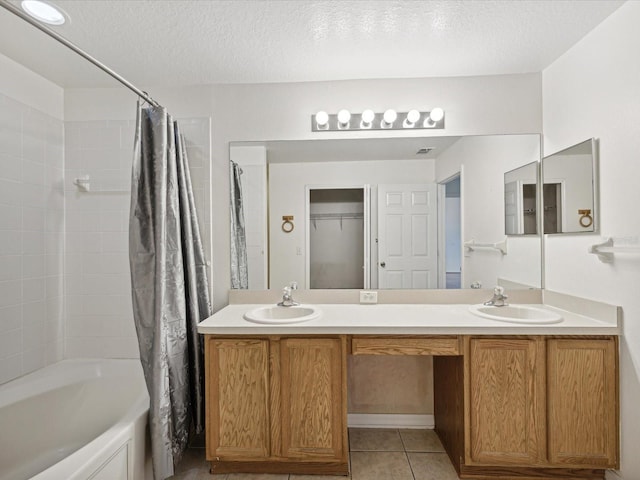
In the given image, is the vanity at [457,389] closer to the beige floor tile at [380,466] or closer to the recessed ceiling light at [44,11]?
the beige floor tile at [380,466]

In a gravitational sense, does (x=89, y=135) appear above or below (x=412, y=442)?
above

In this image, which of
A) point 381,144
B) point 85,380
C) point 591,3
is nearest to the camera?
point 591,3

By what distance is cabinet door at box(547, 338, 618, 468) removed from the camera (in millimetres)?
1679

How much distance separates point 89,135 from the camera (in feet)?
7.65

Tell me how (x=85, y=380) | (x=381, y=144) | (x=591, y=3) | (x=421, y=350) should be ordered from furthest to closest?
(x=381, y=144), (x=85, y=380), (x=421, y=350), (x=591, y=3)

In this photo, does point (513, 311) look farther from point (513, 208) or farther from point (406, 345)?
point (406, 345)

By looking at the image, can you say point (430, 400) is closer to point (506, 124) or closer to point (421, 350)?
point (421, 350)

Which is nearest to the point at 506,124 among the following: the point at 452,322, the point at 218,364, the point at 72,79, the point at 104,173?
the point at 452,322

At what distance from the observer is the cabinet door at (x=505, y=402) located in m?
1.71

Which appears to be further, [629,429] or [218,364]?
[218,364]

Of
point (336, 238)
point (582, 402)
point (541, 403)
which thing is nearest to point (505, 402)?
point (541, 403)

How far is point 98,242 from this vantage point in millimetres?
2340

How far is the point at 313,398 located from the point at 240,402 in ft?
1.27

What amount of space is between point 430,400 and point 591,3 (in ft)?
7.82
